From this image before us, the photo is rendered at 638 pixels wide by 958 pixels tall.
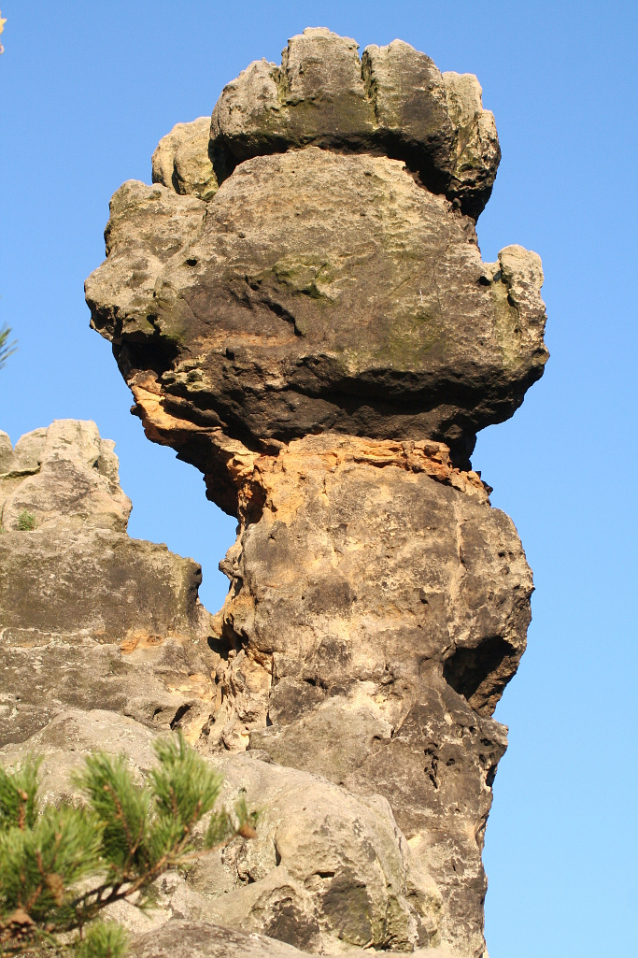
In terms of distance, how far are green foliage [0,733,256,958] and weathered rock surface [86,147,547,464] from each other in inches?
192

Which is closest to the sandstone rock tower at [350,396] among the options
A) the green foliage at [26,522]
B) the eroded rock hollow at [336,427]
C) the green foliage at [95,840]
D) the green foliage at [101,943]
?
the eroded rock hollow at [336,427]

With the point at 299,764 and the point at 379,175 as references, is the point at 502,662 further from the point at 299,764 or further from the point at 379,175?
the point at 379,175

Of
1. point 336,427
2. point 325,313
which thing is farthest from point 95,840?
point 325,313

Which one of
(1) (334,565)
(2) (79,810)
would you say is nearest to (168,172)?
(1) (334,565)

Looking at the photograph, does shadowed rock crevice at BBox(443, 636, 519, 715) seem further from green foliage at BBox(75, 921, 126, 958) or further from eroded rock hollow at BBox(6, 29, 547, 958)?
green foliage at BBox(75, 921, 126, 958)

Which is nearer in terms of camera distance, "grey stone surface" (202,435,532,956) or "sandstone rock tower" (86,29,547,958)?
"grey stone surface" (202,435,532,956)

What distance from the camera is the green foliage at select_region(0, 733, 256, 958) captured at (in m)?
5.28

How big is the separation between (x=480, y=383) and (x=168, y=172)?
317cm

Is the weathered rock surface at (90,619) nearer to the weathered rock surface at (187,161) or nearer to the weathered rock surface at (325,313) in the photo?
the weathered rock surface at (325,313)

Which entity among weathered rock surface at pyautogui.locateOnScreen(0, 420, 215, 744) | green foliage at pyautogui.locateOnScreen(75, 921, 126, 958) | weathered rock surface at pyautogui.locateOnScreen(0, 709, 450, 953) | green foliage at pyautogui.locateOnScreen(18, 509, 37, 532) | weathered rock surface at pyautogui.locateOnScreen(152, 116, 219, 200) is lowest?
green foliage at pyautogui.locateOnScreen(75, 921, 126, 958)

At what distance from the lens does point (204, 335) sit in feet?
33.9

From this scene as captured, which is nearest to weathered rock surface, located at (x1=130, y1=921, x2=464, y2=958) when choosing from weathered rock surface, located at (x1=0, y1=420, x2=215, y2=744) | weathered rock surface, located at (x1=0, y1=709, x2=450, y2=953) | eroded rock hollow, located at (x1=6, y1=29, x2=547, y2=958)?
weathered rock surface, located at (x1=0, y1=709, x2=450, y2=953)

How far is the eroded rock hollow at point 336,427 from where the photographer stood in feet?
29.9

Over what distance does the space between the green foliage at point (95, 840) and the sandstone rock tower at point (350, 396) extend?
3149 mm
